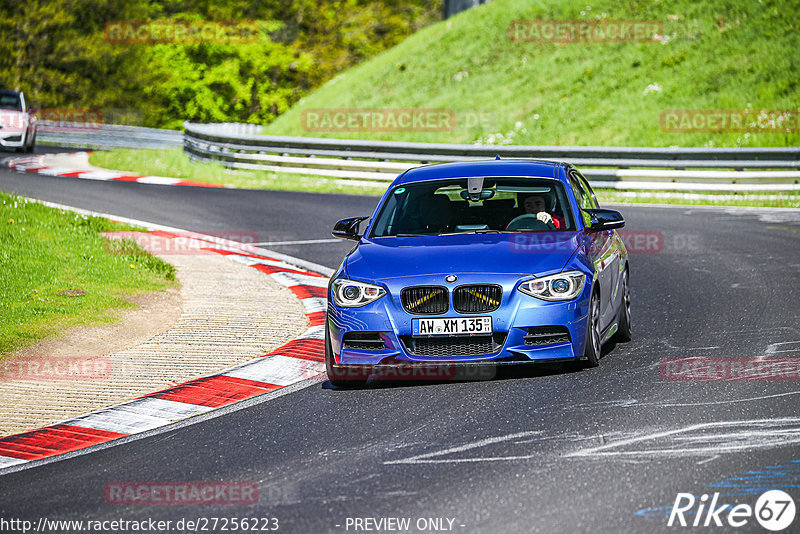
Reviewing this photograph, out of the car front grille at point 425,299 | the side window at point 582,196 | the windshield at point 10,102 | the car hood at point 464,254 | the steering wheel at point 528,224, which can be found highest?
the windshield at point 10,102

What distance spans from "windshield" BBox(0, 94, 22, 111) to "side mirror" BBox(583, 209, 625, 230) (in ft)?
90.8

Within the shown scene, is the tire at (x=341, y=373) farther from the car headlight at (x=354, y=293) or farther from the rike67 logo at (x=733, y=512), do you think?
the rike67 logo at (x=733, y=512)

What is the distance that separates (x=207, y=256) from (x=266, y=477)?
31.5 ft

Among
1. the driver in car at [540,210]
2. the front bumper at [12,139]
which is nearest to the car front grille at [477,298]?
the driver in car at [540,210]

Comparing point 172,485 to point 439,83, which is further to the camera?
point 439,83

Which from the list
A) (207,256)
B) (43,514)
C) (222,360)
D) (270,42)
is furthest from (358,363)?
(270,42)

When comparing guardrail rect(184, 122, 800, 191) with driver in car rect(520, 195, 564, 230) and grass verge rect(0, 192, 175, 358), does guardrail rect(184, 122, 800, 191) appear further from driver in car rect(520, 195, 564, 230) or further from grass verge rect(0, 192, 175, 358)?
driver in car rect(520, 195, 564, 230)

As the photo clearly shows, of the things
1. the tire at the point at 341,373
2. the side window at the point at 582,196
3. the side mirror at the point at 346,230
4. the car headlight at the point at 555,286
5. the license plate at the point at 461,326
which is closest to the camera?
the license plate at the point at 461,326

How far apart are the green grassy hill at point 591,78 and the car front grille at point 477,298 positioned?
828 inches

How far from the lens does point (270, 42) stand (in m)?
59.9

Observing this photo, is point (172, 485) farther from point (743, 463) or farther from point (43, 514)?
point (743, 463)

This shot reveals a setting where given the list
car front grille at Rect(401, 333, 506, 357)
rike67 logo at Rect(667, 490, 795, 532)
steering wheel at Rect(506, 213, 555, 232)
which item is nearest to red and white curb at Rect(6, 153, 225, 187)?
steering wheel at Rect(506, 213, 555, 232)

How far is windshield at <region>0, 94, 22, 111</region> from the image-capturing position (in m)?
33.2

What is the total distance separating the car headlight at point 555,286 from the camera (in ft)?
25.5
